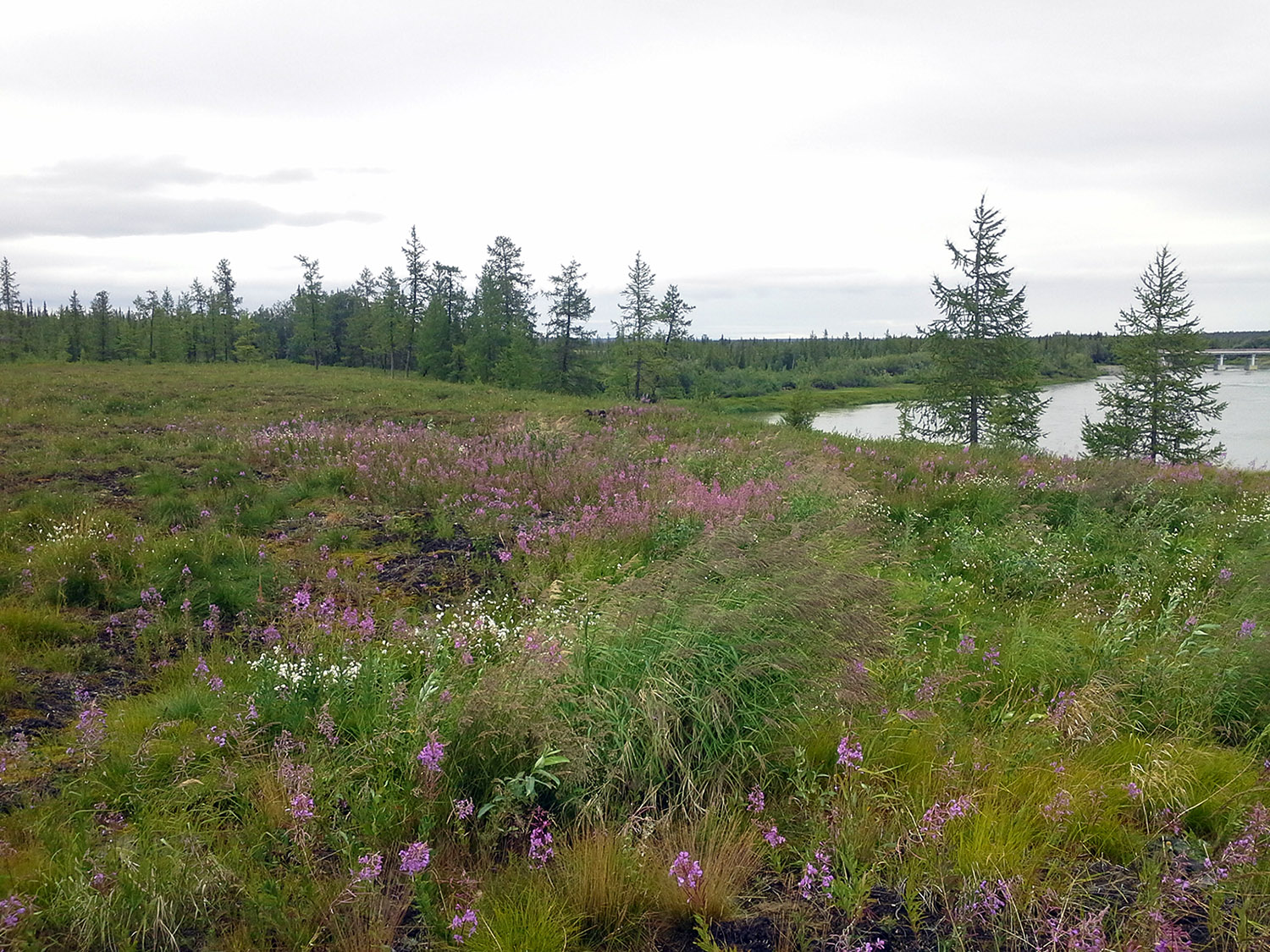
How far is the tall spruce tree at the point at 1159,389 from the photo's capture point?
81.2 ft

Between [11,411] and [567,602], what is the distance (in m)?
17.7

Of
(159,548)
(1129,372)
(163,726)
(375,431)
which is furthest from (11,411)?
(1129,372)

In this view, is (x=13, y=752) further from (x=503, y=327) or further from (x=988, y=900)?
(x=503, y=327)

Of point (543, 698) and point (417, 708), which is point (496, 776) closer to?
point (543, 698)

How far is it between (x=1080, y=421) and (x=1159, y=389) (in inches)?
557

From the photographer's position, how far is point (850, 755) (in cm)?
289

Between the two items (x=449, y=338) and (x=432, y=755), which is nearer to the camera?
(x=432, y=755)

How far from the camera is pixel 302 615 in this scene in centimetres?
468

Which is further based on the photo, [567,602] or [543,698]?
[567,602]

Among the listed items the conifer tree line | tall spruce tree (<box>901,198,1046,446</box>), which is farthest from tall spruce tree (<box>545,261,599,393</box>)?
tall spruce tree (<box>901,198,1046,446</box>)

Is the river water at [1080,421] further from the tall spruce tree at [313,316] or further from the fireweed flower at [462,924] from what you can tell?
the tall spruce tree at [313,316]

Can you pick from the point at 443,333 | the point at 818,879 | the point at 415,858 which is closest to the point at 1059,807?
the point at 818,879

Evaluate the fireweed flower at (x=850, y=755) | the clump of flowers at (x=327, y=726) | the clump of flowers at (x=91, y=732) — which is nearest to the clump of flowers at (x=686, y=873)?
the fireweed flower at (x=850, y=755)

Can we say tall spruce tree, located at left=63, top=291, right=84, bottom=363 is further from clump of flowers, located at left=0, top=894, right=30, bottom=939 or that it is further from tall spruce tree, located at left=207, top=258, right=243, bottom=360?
clump of flowers, located at left=0, top=894, right=30, bottom=939
